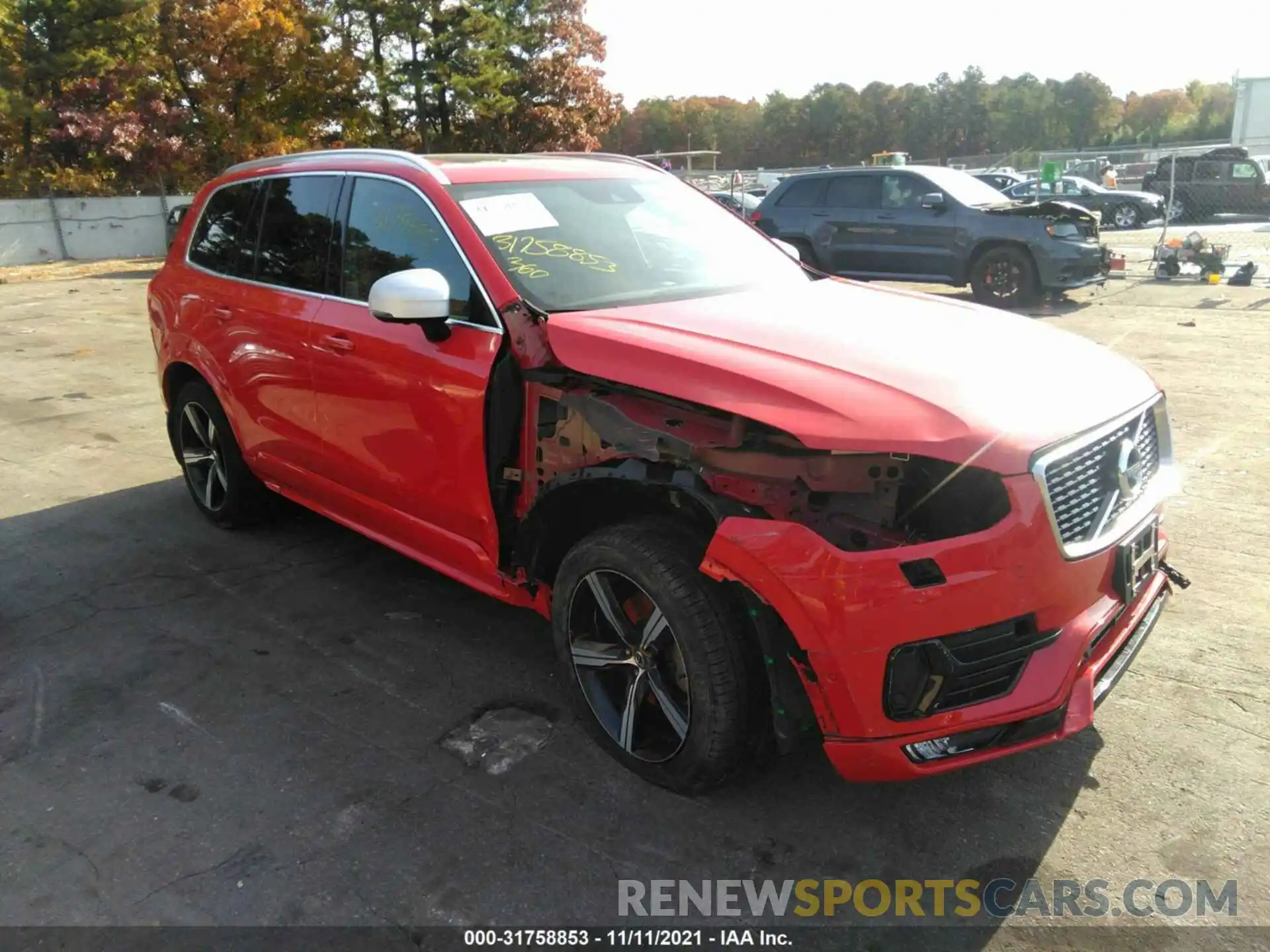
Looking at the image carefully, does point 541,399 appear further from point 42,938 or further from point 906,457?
point 42,938

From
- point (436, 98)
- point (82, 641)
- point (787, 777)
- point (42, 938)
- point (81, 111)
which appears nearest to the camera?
point (42, 938)

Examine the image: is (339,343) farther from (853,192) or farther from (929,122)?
Result: (929,122)

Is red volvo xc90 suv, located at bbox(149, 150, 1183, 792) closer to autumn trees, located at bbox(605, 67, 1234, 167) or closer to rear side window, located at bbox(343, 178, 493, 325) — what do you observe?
rear side window, located at bbox(343, 178, 493, 325)

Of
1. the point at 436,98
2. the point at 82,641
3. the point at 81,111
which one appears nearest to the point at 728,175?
the point at 436,98

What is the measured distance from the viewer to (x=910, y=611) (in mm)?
2398

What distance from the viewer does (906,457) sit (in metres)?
2.51

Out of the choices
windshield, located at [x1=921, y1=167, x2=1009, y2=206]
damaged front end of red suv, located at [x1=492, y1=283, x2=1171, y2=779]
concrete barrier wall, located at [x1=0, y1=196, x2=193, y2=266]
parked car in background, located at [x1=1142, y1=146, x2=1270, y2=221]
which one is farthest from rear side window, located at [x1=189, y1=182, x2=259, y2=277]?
parked car in background, located at [x1=1142, y1=146, x2=1270, y2=221]

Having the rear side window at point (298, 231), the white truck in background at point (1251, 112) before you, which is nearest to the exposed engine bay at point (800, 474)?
the rear side window at point (298, 231)

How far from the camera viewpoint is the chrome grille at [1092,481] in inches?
99.4

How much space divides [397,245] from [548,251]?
663mm

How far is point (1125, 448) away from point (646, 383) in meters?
1.41

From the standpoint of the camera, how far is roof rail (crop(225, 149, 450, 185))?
380 cm

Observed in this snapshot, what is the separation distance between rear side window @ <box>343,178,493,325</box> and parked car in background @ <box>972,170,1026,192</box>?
27577 millimetres

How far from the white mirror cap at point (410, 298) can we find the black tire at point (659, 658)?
0.94m
